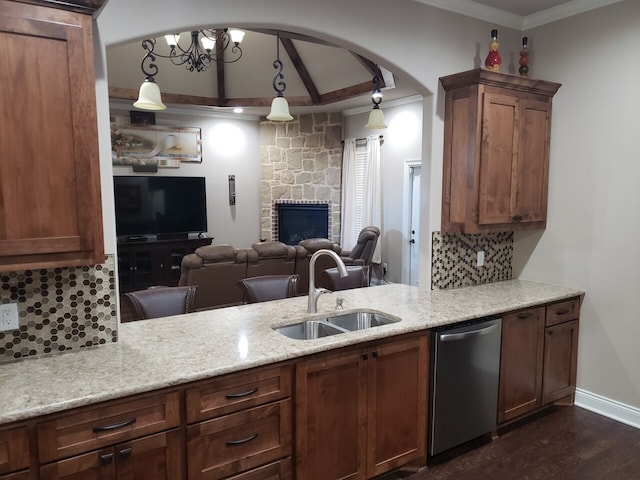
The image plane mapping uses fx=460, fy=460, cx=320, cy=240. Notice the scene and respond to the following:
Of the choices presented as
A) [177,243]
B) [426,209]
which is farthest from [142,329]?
[177,243]

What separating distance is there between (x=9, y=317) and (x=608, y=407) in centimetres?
382

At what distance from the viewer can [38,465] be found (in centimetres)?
164

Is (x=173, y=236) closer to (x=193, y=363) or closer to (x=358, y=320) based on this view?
(x=358, y=320)

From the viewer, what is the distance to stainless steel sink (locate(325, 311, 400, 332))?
284cm

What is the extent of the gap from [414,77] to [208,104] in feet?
16.2

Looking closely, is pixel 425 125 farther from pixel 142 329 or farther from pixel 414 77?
pixel 142 329

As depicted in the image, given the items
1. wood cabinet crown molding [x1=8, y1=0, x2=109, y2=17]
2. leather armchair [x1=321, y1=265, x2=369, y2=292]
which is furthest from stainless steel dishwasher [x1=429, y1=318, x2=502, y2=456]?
wood cabinet crown molding [x1=8, y1=0, x2=109, y2=17]

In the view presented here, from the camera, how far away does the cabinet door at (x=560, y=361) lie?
3.30m

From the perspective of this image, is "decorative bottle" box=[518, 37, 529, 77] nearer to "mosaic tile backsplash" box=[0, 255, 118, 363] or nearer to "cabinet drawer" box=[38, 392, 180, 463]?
"mosaic tile backsplash" box=[0, 255, 118, 363]

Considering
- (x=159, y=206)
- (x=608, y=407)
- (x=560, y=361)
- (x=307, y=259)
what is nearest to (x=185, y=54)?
(x=307, y=259)

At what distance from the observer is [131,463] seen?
1.80 m

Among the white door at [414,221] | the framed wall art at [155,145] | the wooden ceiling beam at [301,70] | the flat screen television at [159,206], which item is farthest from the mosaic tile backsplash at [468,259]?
the framed wall art at [155,145]

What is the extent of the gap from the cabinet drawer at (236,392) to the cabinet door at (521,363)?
1.63 metres

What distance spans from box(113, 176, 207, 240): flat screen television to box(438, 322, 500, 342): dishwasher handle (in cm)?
601
